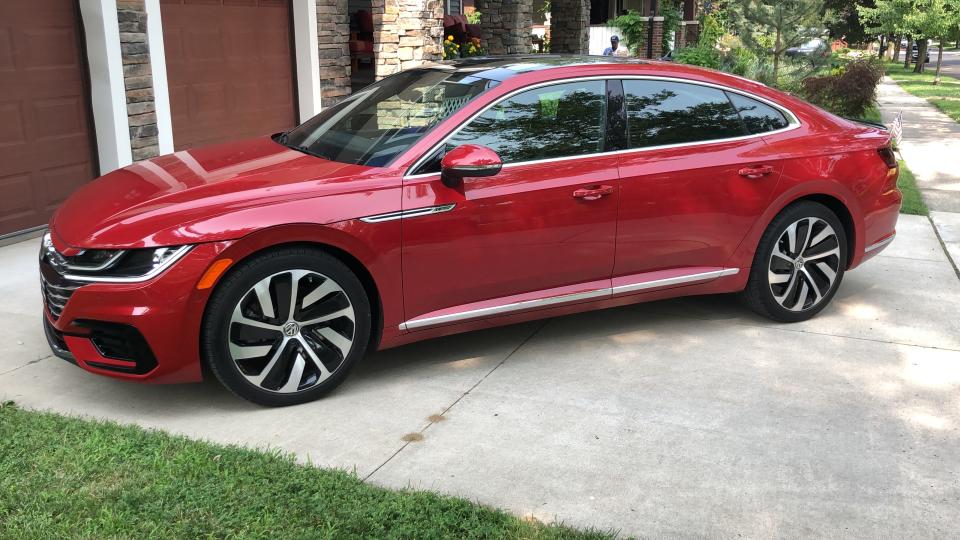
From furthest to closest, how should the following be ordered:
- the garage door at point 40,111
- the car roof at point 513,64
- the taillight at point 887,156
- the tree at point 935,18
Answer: the tree at point 935,18
the garage door at point 40,111
the taillight at point 887,156
the car roof at point 513,64

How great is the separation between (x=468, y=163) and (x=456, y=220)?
305 millimetres

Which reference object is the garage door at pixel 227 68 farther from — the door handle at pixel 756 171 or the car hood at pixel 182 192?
the door handle at pixel 756 171

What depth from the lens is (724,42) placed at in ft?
67.3

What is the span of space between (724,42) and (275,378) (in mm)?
18354

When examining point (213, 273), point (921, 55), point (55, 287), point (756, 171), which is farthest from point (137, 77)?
point (921, 55)

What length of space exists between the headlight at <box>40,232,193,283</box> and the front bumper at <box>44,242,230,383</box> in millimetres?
31

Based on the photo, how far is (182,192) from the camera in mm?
4227

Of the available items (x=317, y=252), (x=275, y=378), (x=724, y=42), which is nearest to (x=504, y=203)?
(x=317, y=252)

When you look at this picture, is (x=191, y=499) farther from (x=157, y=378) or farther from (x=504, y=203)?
(x=504, y=203)

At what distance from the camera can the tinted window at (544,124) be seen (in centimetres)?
473

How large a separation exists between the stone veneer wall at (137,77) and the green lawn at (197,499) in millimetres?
5221

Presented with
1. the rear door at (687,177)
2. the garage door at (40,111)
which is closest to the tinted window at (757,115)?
the rear door at (687,177)

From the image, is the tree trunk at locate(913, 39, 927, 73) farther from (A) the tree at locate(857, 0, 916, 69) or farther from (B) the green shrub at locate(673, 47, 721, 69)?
(B) the green shrub at locate(673, 47, 721, 69)

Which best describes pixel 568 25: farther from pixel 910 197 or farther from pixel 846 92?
pixel 910 197
